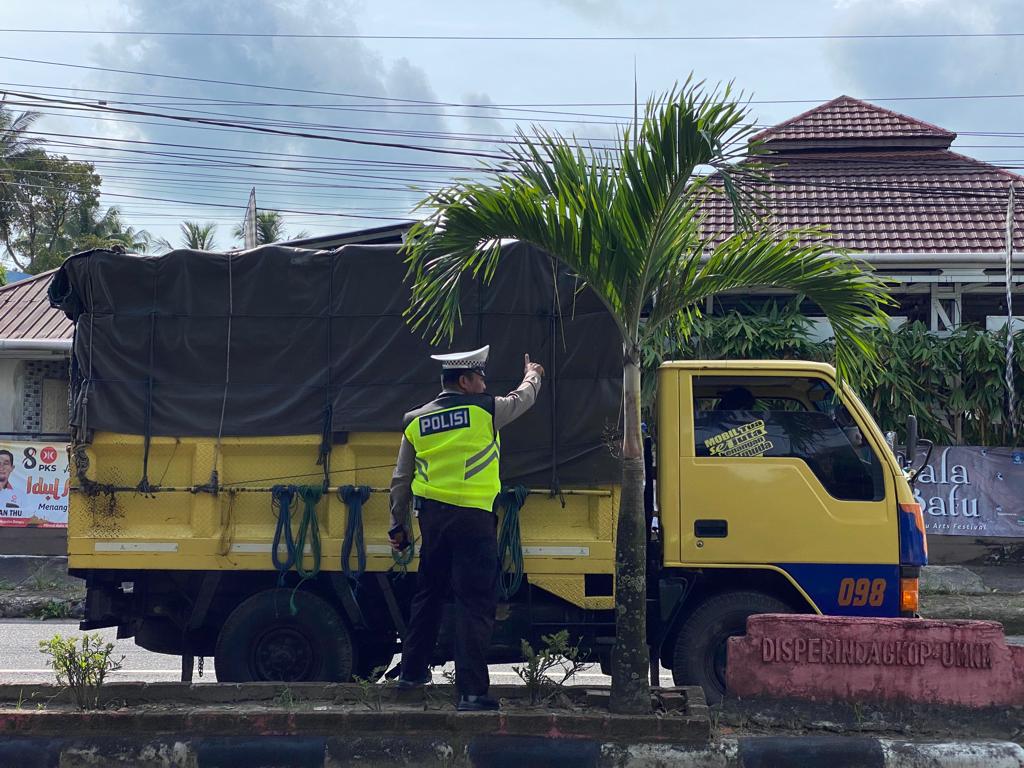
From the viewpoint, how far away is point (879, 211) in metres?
15.3

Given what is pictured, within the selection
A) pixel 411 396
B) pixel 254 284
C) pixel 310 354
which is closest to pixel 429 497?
pixel 411 396

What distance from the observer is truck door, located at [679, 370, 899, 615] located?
5.85 m

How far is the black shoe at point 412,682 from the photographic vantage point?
5.41 metres

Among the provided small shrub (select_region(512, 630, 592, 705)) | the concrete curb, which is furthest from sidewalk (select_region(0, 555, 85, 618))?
small shrub (select_region(512, 630, 592, 705))

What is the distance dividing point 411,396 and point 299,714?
1.94 meters

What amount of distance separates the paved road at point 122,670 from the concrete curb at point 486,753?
7.35 ft

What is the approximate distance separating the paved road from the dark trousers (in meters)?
2.19

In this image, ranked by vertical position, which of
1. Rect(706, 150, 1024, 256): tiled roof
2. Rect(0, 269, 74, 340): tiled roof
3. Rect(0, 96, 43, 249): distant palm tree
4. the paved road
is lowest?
the paved road

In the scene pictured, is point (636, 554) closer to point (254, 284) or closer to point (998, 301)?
point (254, 284)

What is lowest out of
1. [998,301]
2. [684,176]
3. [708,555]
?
[708,555]

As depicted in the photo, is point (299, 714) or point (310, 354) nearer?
point (299, 714)

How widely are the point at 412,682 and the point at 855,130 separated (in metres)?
14.5

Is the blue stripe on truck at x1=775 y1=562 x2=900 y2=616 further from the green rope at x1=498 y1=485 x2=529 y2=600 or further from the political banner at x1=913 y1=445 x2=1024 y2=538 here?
the political banner at x1=913 y1=445 x2=1024 y2=538

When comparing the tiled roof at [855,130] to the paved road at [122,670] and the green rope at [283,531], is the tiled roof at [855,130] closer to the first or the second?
the paved road at [122,670]
